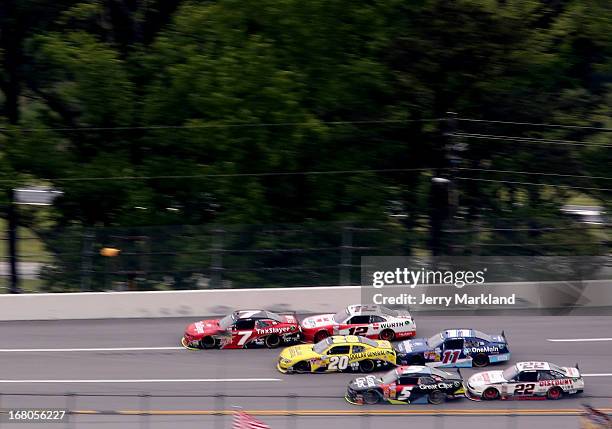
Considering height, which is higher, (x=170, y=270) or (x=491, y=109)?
(x=491, y=109)

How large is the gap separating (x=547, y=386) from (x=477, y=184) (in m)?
10.4

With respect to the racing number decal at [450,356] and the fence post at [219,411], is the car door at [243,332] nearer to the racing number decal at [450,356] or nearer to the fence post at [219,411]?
the fence post at [219,411]

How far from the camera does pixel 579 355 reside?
22500 millimetres

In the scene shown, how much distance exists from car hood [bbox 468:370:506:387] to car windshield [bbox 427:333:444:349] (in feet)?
4.57

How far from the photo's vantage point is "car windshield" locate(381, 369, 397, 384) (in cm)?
1992

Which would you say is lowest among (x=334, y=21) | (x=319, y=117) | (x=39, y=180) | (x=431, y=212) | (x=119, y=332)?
(x=119, y=332)

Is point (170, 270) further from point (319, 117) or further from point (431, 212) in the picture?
point (319, 117)

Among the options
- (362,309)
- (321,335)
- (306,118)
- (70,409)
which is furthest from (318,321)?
(306,118)

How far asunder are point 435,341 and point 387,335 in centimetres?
164

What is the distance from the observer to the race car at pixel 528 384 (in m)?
20.0

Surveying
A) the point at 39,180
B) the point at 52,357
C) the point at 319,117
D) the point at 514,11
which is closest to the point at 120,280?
the point at 52,357

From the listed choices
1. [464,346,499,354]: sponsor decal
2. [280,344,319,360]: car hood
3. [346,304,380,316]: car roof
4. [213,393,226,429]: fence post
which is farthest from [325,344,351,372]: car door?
[213,393,226,429]: fence post

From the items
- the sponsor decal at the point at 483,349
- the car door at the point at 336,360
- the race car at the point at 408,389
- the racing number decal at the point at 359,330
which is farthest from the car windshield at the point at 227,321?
the sponsor decal at the point at 483,349

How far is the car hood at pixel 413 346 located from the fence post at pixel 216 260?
5.03 meters
